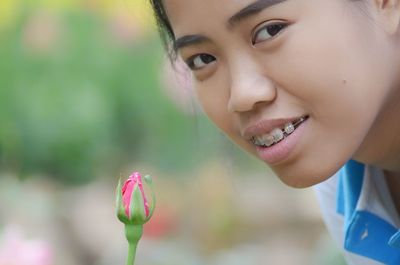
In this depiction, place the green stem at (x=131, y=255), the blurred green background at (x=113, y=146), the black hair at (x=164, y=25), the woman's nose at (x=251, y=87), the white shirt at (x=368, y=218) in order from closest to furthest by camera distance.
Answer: the green stem at (x=131, y=255) → the woman's nose at (x=251, y=87) → the black hair at (x=164, y=25) → the white shirt at (x=368, y=218) → the blurred green background at (x=113, y=146)

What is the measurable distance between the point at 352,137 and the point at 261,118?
110mm

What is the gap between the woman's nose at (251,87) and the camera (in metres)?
1.21

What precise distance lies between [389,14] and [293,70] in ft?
0.47

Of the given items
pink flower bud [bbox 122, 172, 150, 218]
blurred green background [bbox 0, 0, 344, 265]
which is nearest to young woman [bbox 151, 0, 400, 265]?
pink flower bud [bbox 122, 172, 150, 218]

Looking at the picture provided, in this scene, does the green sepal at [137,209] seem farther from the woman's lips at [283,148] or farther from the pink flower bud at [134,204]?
the woman's lips at [283,148]

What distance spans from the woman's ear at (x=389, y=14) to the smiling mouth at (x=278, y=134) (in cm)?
14

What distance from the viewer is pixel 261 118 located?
1241mm

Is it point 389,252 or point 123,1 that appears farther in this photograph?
point 123,1

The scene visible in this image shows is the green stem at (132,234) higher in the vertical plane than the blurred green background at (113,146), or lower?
lower

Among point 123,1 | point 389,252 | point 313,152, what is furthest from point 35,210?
point 313,152

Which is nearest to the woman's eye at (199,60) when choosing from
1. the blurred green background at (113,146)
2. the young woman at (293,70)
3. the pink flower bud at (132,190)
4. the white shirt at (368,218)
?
the young woman at (293,70)

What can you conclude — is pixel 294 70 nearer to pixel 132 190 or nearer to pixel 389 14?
pixel 389 14

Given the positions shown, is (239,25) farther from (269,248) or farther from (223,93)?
(269,248)

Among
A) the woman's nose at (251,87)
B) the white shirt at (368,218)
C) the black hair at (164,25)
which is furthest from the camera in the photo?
the white shirt at (368,218)
